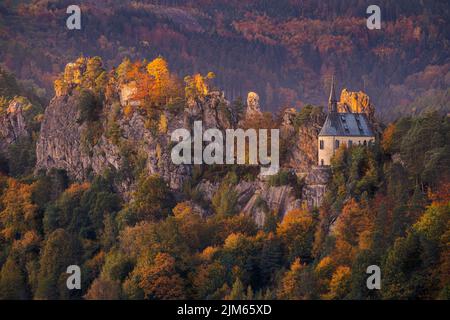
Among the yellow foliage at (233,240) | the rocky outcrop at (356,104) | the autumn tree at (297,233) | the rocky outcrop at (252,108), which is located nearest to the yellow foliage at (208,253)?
the yellow foliage at (233,240)

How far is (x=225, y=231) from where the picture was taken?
138m

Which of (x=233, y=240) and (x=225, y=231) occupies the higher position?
(x=225, y=231)

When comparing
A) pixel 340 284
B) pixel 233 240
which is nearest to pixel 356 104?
pixel 233 240

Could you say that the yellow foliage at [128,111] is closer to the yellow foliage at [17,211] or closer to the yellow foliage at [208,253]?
the yellow foliage at [17,211]

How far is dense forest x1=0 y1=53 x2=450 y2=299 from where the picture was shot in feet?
411

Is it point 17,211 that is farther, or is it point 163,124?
point 17,211

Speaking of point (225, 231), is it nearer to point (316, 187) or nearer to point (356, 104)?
point (316, 187)

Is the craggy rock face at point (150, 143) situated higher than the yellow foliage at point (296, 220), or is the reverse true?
the craggy rock face at point (150, 143)

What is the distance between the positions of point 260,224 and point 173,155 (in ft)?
35.2

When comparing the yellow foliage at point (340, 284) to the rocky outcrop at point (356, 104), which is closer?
the yellow foliage at point (340, 284)

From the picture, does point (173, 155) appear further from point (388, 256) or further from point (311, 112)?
point (388, 256)

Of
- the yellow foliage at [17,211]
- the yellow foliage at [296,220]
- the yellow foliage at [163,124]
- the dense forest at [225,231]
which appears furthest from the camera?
the yellow foliage at [17,211]

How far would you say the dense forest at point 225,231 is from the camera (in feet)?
411

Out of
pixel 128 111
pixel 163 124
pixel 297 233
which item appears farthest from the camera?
pixel 128 111
